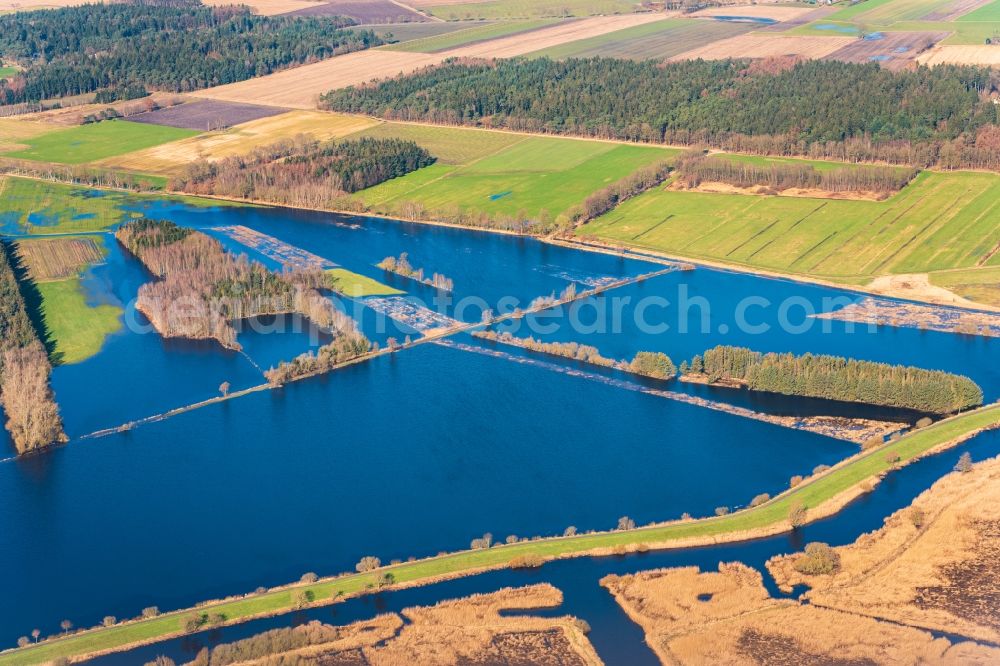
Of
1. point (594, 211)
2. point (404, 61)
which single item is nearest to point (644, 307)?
point (594, 211)

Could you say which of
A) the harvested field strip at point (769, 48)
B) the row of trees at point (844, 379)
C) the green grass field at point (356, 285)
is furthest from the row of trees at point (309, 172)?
the harvested field strip at point (769, 48)

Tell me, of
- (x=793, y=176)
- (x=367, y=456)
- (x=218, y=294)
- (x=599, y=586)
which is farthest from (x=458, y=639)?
(x=793, y=176)

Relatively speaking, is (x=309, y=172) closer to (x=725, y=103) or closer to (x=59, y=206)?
(x=59, y=206)

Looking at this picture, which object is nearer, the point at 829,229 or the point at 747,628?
the point at 747,628

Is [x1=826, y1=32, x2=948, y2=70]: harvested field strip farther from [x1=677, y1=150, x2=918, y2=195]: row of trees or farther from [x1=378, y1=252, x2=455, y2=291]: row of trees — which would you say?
[x1=378, y1=252, x2=455, y2=291]: row of trees

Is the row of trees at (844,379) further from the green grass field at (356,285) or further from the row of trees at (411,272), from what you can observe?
the green grass field at (356,285)

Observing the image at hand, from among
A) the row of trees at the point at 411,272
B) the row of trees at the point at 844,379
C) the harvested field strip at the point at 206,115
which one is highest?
the harvested field strip at the point at 206,115

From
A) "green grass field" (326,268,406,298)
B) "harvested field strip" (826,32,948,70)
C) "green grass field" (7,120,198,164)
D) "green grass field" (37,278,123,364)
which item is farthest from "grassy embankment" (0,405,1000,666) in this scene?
"harvested field strip" (826,32,948,70)
